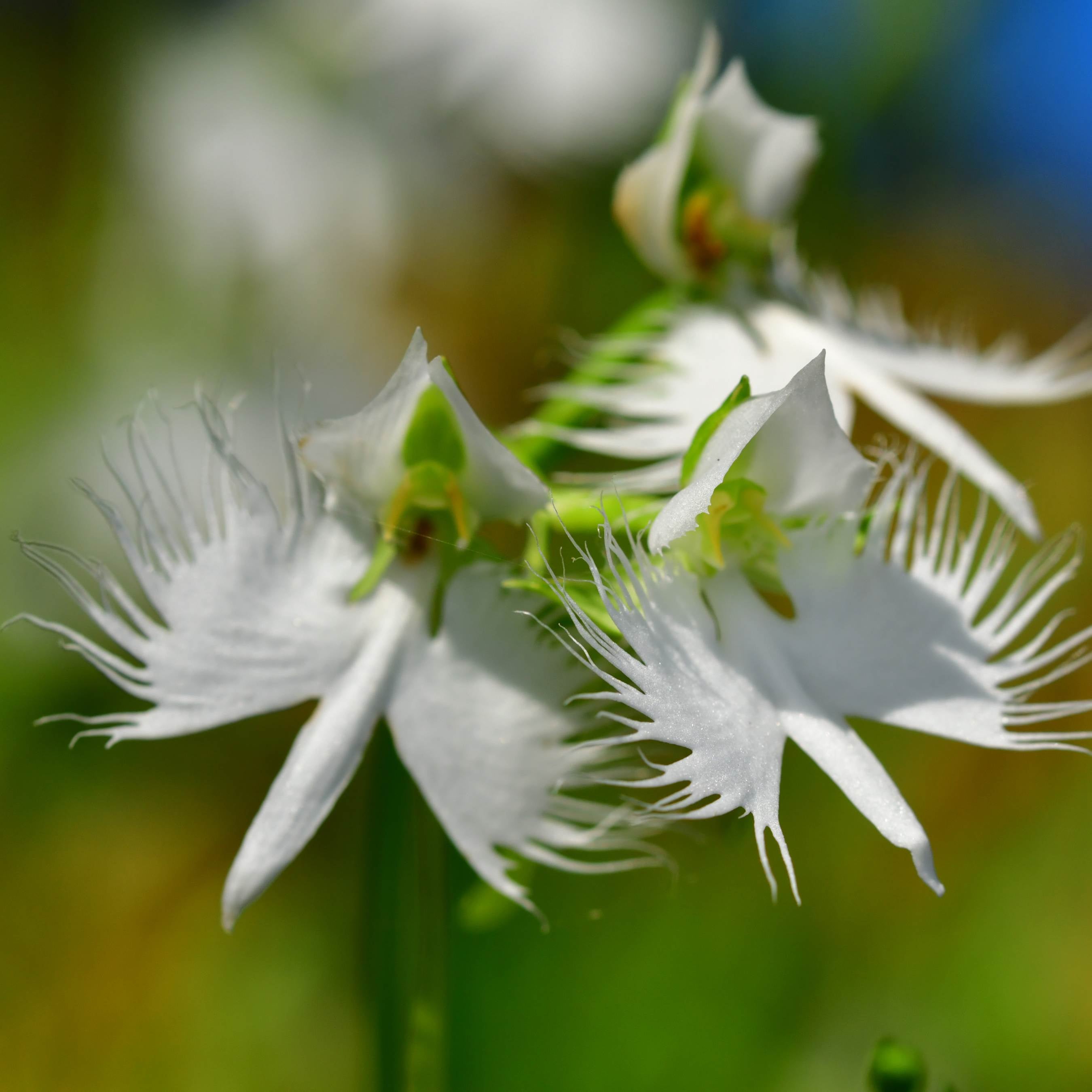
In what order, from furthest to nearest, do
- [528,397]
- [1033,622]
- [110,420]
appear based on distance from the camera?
[1033,622], [110,420], [528,397]

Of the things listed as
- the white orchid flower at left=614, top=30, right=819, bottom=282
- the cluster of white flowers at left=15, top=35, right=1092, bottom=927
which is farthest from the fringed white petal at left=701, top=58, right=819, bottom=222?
the cluster of white flowers at left=15, top=35, right=1092, bottom=927

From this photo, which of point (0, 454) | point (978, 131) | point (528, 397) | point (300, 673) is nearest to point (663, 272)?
point (528, 397)

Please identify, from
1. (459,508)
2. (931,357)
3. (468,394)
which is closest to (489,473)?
(459,508)

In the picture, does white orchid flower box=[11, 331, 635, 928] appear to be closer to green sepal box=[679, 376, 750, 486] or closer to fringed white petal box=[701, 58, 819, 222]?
green sepal box=[679, 376, 750, 486]

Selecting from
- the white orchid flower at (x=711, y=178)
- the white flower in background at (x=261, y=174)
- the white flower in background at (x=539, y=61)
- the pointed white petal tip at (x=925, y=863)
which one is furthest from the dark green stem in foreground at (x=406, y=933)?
the white flower in background at (x=539, y=61)

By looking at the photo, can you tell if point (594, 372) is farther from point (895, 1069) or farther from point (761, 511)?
point (895, 1069)

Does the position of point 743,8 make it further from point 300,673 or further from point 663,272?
point 300,673

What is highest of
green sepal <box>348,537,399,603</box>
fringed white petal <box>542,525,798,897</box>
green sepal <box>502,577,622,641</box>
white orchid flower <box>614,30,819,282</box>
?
white orchid flower <box>614,30,819,282</box>
